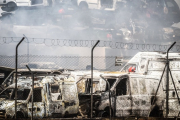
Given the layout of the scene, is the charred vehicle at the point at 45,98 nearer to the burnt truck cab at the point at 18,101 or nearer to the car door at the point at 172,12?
the burnt truck cab at the point at 18,101

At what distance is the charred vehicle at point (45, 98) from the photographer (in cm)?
817

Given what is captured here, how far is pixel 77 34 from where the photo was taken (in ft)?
128

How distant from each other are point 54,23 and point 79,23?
3.73 metres

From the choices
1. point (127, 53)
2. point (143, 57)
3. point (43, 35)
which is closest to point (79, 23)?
point (43, 35)

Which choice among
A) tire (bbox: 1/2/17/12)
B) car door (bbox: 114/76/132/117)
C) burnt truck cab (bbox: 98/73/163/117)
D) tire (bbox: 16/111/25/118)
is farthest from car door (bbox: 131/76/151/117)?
tire (bbox: 1/2/17/12)

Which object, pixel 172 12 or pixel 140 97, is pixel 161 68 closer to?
pixel 140 97

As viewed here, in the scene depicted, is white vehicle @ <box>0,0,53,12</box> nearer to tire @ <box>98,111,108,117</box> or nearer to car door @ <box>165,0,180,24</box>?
car door @ <box>165,0,180,24</box>

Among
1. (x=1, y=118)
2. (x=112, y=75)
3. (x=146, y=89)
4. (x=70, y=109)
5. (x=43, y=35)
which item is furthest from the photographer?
(x=43, y=35)

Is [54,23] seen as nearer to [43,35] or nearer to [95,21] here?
[43,35]

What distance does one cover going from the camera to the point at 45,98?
8.55 m

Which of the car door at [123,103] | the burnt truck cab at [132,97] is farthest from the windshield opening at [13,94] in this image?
the car door at [123,103]

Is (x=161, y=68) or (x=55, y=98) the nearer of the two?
(x=55, y=98)

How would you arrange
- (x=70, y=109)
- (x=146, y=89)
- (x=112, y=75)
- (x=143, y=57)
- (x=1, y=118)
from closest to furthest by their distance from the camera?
(x=1, y=118) → (x=70, y=109) → (x=146, y=89) → (x=112, y=75) → (x=143, y=57)

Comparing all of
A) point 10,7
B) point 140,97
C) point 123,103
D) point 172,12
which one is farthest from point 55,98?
point 172,12
